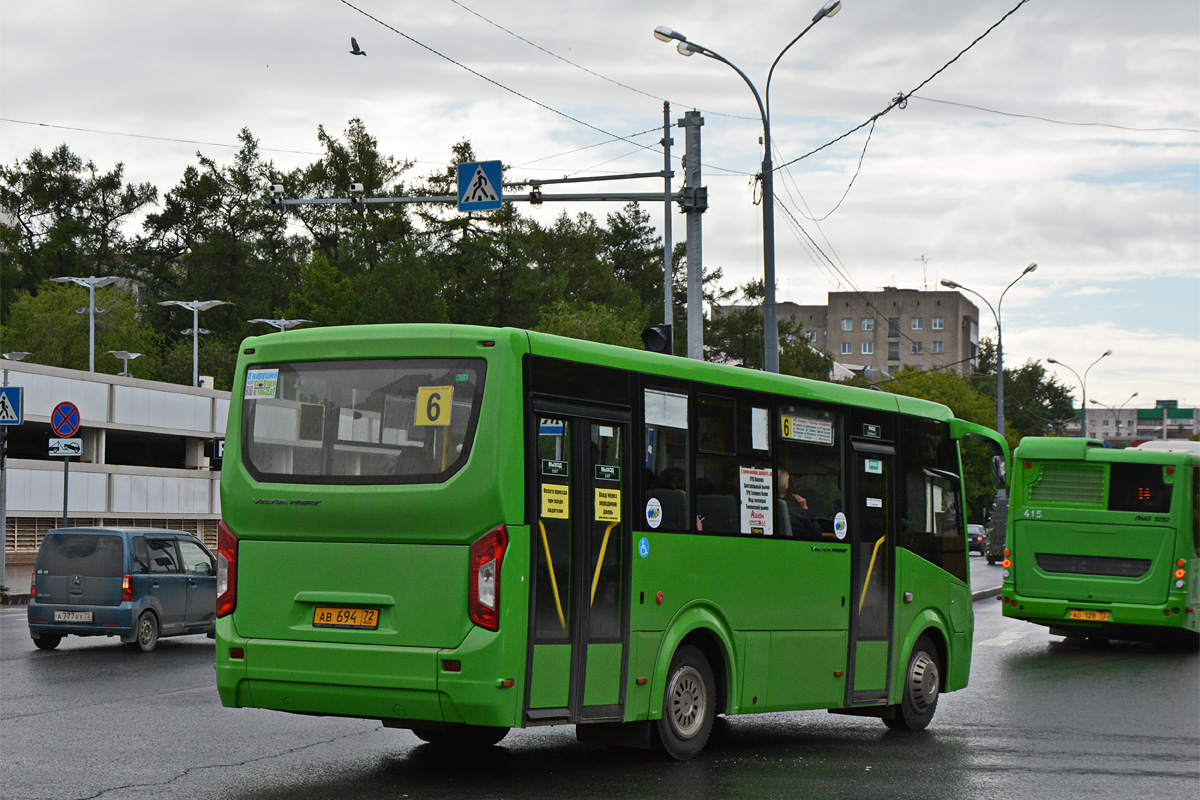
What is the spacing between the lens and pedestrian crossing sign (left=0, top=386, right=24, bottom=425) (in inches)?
1025

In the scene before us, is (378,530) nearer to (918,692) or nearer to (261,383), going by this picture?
(261,383)

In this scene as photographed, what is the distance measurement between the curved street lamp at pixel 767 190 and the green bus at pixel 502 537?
→ 10556 millimetres

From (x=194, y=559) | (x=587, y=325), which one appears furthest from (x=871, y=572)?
(x=587, y=325)

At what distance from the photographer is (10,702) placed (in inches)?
500

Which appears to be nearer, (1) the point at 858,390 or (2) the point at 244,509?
(2) the point at 244,509

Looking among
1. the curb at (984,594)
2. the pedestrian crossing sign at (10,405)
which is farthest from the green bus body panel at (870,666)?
the curb at (984,594)

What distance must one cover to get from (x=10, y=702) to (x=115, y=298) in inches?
2875

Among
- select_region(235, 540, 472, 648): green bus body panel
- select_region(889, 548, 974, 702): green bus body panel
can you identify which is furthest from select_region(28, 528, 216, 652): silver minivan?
select_region(889, 548, 974, 702): green bus body panel

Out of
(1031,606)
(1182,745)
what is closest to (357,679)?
(1182,745)

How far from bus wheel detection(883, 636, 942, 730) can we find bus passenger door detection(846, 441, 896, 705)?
1.42 ft

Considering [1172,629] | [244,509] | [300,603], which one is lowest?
[1172,629]

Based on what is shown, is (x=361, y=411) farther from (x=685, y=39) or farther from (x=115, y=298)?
(x=115, y=298)

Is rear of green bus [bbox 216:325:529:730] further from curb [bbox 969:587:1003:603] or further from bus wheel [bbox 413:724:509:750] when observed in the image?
curb [bbox 969:587:1003:603]

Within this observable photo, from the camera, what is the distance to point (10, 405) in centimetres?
2614
